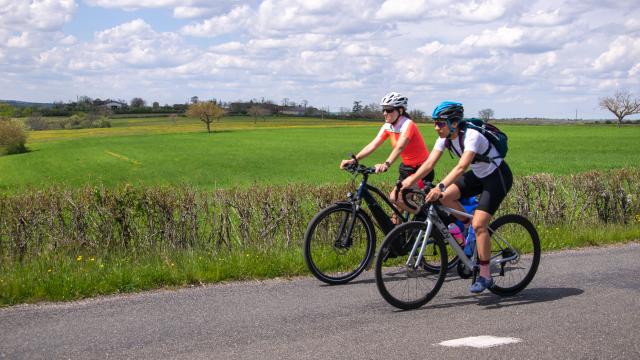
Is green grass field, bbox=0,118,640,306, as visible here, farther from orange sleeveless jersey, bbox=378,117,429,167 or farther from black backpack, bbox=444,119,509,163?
black backpack, bbox=444,119,509,163

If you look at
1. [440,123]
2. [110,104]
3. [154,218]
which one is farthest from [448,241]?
[110,104]

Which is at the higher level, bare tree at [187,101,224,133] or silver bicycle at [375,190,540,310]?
bare tree at [187,101,224,133]

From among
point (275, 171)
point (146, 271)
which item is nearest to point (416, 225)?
point (146, 271)

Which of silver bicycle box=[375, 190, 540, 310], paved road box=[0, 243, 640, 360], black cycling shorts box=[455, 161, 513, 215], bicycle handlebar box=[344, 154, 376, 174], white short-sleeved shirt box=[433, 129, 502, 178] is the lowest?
paved road box=[0, 243, 640, 360]

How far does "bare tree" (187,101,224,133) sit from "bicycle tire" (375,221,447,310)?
324 ft

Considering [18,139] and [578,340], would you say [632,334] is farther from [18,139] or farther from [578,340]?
[18,139]

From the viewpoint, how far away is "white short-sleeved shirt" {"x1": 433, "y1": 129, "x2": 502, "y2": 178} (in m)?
5.90

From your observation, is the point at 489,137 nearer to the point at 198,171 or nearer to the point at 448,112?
the point at 448,112

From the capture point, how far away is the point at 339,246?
7137 millimetres

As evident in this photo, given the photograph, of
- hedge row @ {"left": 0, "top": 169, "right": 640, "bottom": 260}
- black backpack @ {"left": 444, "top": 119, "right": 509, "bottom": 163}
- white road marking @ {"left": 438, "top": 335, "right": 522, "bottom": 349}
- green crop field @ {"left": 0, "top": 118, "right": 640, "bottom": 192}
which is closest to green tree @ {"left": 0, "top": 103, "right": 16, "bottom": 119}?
green crop field @ {"left": 0, "top": 118, "right": 640, "bottom": 192}

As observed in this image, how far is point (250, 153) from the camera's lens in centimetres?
5775

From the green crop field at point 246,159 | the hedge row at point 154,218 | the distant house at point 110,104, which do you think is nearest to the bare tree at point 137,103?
the distant house at point 110,104

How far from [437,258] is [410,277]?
1.17 feet

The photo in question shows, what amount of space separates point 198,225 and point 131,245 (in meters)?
0.91
